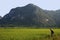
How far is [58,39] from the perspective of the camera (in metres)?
17.2

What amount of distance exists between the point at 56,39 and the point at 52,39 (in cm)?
42

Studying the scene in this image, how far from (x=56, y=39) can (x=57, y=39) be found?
0.42 ft

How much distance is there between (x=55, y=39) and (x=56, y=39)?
101mm

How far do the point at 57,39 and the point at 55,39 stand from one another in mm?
210

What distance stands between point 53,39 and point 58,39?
0.54m

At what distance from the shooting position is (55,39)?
56.4 feet

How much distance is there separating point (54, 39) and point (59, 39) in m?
0.53

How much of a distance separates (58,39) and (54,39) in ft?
1.47

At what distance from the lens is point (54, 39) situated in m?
17.0

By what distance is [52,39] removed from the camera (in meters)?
17.1

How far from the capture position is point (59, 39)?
56.2ft

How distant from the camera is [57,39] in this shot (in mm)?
17094
